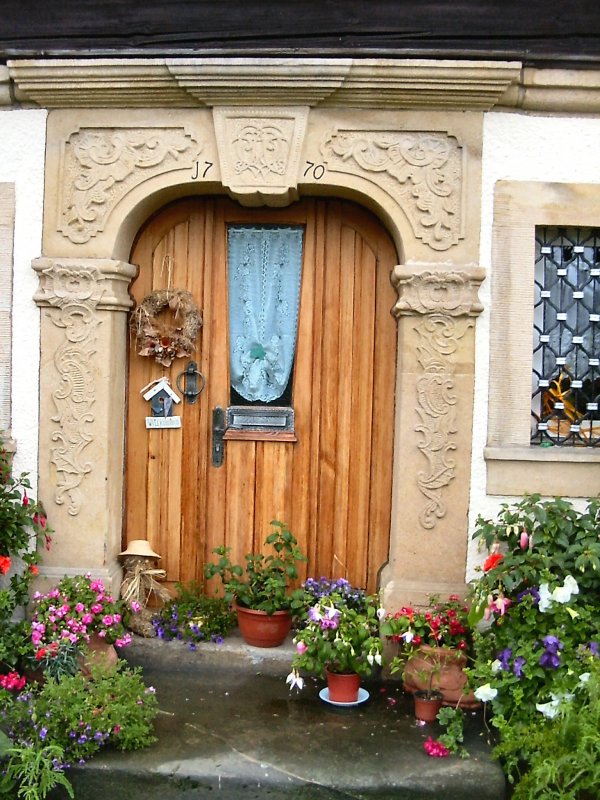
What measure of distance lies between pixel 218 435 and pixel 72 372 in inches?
35.3

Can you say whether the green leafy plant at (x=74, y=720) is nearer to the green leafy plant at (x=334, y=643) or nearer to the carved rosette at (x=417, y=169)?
the green leafy plant at (x=334, y=643)

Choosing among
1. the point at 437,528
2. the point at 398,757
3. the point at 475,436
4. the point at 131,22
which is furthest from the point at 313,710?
the point at 131,22

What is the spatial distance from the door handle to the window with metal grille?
5.69 feet

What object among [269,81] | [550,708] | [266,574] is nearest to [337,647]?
[266,574]

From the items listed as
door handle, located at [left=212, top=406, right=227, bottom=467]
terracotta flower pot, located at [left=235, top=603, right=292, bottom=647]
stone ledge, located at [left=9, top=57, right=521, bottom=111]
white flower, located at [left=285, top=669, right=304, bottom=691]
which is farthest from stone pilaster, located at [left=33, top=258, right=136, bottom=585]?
white flower, located at [left=285, top=669, right=304, bottom=691]

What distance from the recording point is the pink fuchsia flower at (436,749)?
3934 millimetres

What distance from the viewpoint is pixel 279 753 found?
3971 millimetres

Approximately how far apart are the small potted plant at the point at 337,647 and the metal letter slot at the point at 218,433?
43.0 inches

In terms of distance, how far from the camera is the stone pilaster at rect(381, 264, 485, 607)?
4730mm

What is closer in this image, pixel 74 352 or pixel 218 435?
pixel 74 352

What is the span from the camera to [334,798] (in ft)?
12.2

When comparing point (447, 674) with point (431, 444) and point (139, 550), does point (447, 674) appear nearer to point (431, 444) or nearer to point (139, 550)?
point (431, 444)

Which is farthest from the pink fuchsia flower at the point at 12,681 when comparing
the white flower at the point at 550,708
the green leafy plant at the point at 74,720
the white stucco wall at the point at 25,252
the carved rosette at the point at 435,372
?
the white flower at the point at 550,708

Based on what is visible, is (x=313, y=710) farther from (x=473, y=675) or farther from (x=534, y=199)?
(x=534, y=199)
